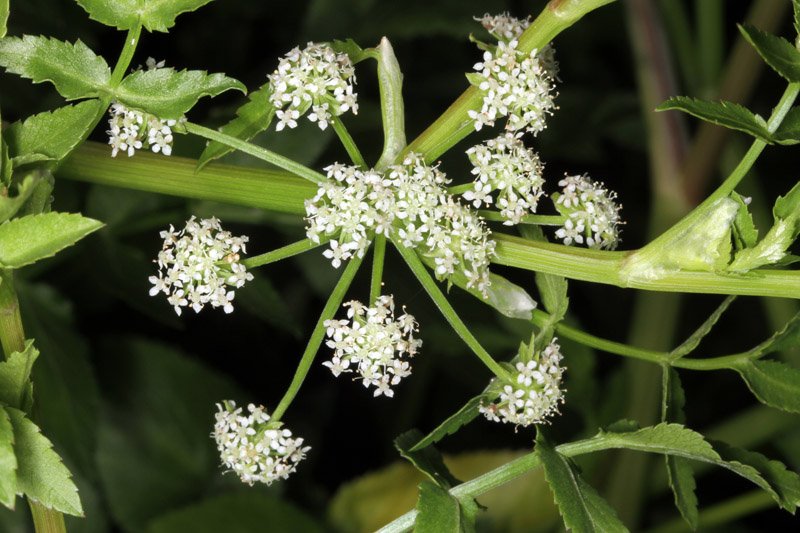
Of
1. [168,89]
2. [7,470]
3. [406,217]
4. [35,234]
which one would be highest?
[168,89]

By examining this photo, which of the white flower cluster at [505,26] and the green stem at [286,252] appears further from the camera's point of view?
the white flower cluster at [505,26]

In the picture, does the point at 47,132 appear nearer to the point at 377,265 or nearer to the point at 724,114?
the point at 377,265

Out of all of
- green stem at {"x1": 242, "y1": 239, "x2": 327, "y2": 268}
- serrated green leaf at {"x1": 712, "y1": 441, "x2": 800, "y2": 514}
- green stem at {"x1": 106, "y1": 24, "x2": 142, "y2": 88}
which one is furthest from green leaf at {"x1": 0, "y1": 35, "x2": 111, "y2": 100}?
serrated green leaf at {"x1": 712, "y1": 441, "x2": 800, "y2": 514}

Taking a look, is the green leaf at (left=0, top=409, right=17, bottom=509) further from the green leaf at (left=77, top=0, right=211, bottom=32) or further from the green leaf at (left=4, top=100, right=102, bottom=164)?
the green leaf at (left=77, top=0, right=211, bottom=32)

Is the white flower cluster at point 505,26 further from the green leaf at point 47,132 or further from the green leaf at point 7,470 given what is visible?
the green leaf at point 7,470

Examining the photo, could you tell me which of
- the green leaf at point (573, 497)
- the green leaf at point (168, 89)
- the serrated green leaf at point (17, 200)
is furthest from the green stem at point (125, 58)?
the green leaf at point (573, 497)

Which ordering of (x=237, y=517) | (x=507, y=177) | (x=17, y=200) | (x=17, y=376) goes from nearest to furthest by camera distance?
1. (x=17, y=200)
2. (x=17, y=376)
3. (x=507, y=177)
4. (x=237, y=517)

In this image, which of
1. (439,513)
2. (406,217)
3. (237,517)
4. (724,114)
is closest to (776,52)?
(724,114)
